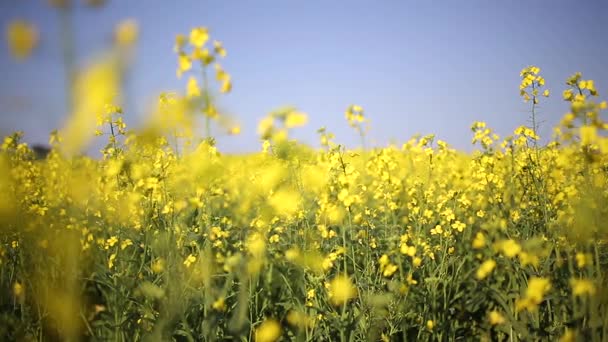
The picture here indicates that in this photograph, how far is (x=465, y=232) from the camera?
376 centimetres

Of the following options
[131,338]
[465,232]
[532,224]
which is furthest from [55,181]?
[532,224]

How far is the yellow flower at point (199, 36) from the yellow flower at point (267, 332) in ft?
5.82

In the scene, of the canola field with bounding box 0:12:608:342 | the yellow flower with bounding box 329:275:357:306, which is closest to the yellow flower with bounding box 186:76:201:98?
the canola field with bounding box 0:12:608:342

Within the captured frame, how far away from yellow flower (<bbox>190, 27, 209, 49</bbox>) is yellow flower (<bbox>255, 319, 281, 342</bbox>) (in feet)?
5.82

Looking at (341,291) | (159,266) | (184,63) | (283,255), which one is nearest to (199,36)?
(184,63)

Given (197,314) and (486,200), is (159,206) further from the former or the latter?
(486,200)

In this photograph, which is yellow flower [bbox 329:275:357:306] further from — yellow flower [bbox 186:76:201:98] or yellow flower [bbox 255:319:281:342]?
yellow flower [bbox 186:76:201:98]

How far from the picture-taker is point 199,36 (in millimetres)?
1730

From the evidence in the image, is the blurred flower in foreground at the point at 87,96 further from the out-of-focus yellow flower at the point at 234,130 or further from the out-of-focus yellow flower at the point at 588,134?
the out-of-focus yellow flower at the point at 588,134

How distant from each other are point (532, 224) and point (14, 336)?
3.80 m

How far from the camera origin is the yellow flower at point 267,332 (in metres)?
2.47

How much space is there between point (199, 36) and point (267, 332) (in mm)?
1834

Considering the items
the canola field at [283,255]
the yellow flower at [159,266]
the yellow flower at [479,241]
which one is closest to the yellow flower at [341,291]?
the canola field at [283,255]

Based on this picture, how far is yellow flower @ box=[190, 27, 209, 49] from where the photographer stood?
171 centimetres
